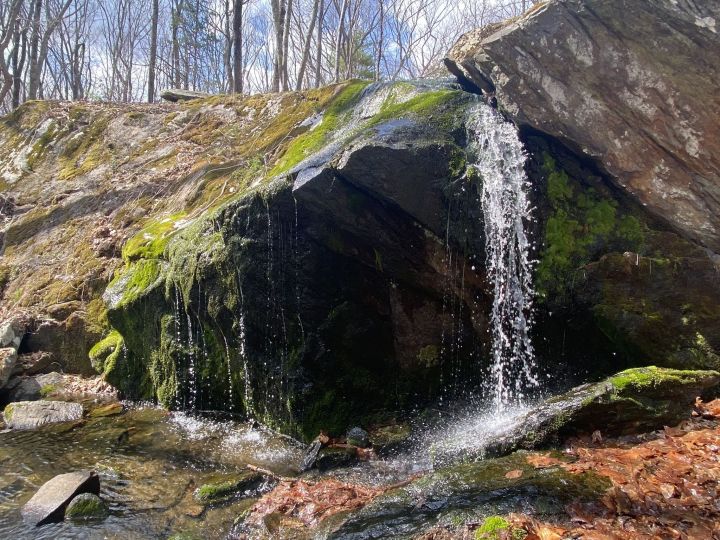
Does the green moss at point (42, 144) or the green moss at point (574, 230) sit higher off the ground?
the green moss at point (42, 144)

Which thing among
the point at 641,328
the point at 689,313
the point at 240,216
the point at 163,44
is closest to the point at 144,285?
the point at 240,216

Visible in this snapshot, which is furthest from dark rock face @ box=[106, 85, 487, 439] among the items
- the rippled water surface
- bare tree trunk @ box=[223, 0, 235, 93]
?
bare tree trunk @ box=[223, 0, 235, 93]

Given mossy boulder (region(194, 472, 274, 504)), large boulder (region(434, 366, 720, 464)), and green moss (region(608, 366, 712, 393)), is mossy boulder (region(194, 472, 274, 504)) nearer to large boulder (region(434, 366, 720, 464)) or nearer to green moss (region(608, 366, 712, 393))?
large boulder (region(434, 366, 720, 464))

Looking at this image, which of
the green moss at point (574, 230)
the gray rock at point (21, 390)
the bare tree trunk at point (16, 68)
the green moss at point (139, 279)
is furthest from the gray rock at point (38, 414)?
the bare tree trunk at point (16, 68)

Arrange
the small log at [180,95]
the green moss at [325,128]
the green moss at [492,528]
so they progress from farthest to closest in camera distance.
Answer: the small log at [180,95]
the green moss at [325,128]
the green moss at [492,528]

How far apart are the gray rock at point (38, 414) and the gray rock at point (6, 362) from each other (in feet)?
4.01

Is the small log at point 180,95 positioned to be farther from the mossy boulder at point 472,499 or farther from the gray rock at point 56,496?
the mossy boulder at point 472,499

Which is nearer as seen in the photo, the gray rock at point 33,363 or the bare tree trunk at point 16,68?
the gray rock at point 33,363

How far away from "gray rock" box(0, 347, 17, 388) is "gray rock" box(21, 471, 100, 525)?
13.5ft

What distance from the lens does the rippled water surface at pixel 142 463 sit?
4.20 m

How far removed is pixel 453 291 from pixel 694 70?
10.9 feet

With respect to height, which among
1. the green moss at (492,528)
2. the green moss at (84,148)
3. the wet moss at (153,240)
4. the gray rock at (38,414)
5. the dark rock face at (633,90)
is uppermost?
the green moss at (84,148)

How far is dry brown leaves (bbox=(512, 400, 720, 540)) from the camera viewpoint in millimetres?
2934

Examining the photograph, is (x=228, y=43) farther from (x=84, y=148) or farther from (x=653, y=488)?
(x=653, y=488)
